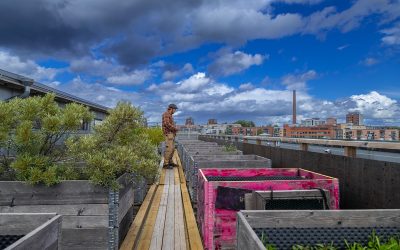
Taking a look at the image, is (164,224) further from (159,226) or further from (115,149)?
(115,149)

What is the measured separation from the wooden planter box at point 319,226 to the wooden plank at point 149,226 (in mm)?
2599

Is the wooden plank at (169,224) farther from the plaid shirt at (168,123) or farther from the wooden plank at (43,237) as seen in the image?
the plaid shirt at (168,123)

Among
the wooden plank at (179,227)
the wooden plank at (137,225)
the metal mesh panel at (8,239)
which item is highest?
the metal mesh panel at (8,239)

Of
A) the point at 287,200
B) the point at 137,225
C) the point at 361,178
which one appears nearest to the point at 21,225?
the point at 287,200

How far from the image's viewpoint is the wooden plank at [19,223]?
8.30ft

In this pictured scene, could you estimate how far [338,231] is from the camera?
8.47 ft

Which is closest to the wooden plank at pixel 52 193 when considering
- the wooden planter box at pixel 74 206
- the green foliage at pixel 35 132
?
the wooden planter box at pixel 74 206

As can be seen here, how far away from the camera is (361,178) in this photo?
173 inches

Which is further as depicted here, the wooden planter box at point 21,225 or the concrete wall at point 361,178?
the concrete wall at point 361,178

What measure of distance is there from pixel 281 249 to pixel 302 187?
1794mm

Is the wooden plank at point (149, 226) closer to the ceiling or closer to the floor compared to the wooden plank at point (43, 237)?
closer to the floor

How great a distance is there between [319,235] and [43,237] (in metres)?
1.89

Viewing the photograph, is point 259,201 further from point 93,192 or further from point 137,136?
point 137,136

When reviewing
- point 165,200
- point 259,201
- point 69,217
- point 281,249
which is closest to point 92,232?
point 69,217
